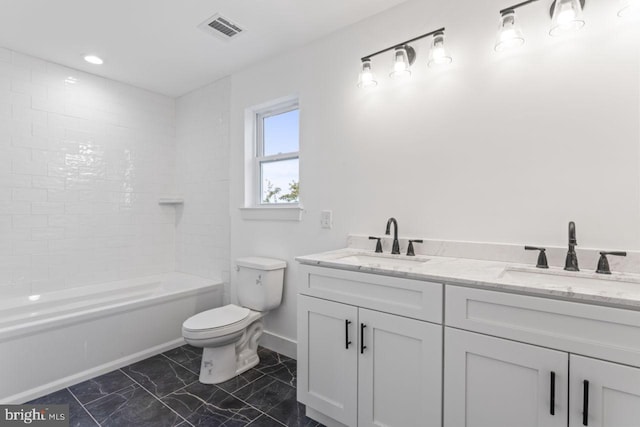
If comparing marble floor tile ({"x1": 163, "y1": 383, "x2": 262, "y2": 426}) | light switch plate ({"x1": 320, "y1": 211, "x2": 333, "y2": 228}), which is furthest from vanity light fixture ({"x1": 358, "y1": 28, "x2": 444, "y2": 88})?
marble floor tile ({"x1": 163, "y1": 383, "x2": 262, "y2": 426})

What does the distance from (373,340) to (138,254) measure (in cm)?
280

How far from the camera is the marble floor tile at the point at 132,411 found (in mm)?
1726

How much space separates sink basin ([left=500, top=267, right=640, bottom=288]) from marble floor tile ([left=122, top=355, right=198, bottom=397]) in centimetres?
209

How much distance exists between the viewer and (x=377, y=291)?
4.82ft

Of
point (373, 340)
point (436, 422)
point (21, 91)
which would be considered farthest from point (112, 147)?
point (436, 422)

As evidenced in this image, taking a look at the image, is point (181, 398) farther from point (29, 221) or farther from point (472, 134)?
point (472, 134)

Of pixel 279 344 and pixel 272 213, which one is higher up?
pixel 272 213

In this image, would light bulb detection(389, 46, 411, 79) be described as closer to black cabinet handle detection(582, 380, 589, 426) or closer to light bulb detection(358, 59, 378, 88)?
light bulb detection(358, 59, 378, 88)

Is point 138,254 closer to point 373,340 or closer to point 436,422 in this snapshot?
point 373,340

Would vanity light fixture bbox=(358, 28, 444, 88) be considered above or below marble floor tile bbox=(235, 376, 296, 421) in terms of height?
above

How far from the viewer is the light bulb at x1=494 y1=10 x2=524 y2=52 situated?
146cm

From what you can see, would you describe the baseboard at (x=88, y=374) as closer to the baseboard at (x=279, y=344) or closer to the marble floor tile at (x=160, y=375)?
the marble floor tile at (x=160, y=375)

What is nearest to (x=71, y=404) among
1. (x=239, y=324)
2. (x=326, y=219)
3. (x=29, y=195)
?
(x=239, y=324)

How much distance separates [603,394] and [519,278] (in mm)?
467
